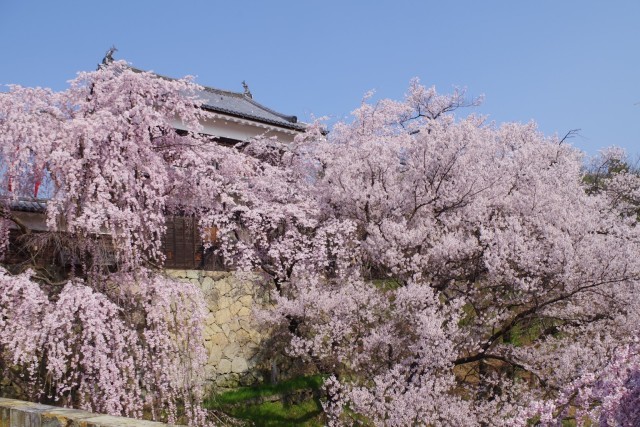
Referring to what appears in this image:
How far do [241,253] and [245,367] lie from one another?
315cm

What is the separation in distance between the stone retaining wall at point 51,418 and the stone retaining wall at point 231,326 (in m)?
7.82

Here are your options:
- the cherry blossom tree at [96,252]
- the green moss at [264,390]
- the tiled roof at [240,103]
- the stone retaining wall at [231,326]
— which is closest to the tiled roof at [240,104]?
the tiled roof at [240,103]

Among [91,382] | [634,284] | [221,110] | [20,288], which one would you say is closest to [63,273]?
[20,288]

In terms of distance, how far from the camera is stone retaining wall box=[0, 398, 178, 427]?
530 cm

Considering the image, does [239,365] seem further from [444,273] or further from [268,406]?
[444,273]

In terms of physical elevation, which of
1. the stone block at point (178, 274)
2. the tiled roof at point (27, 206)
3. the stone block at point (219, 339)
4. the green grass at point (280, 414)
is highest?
the tiled roof at point (27, 206)

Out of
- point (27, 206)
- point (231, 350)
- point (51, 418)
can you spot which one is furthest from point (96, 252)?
point (231, 350)

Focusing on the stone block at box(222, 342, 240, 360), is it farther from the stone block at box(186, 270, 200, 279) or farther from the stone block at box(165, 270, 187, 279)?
the stone block at box(165, 270, 187, 279)

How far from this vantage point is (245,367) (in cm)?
1516

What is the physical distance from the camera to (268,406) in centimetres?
1419

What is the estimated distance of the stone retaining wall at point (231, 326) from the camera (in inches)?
577

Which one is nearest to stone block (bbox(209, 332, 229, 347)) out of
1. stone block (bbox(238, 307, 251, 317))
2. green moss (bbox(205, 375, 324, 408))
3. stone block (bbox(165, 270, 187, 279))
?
stone block (bbox(238, 307, 251, 317))

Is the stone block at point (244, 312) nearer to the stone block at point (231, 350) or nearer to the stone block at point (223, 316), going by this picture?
the stone block at point (223, 316)

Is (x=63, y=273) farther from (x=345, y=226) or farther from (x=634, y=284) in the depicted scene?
(x=634, y=284)
